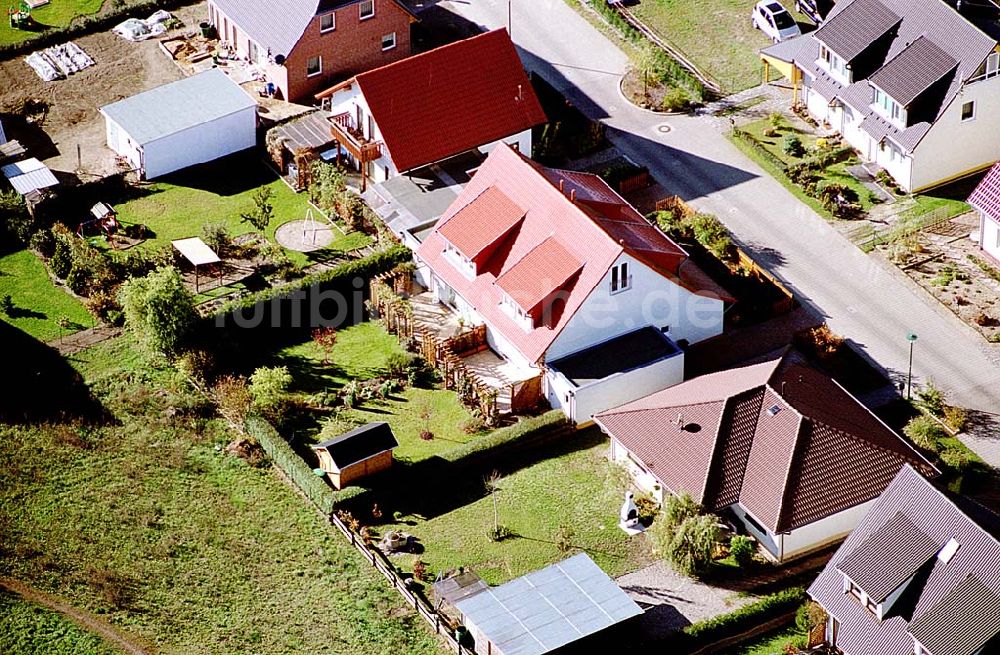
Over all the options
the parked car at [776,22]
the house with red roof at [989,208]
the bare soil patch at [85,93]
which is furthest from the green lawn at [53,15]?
the house with red roof at [989,208]

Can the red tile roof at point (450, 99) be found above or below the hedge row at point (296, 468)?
above

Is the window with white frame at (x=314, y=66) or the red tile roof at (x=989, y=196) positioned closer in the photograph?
the red tile roof at (x=989, y=196)

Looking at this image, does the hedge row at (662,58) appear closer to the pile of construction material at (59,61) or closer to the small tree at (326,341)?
the small tree at (326,341)

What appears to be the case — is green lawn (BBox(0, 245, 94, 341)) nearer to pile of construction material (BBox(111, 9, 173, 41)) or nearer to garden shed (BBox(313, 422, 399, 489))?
garden shed (BBox(313, 422, 399, 489))

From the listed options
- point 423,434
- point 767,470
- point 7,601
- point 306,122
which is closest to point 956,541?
point 767,470

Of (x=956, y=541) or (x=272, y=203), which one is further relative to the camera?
(x=272, y=203)

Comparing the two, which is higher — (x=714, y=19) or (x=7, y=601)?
(x=714, y=19)

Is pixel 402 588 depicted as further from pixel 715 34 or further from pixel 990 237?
pixel 715 34

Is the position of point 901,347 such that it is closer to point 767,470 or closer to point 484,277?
point 767,470
